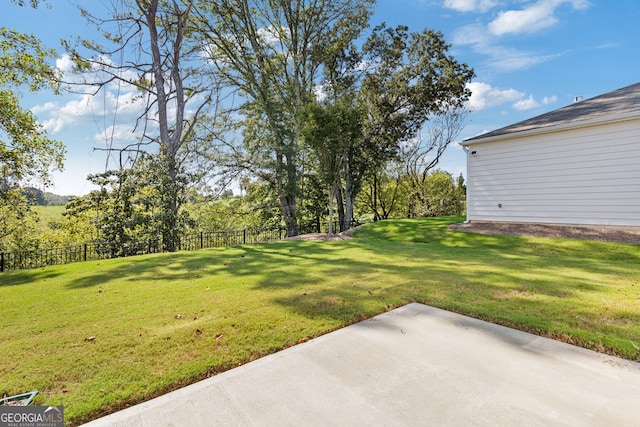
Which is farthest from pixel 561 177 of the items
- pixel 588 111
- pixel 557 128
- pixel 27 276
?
pixel 27 276

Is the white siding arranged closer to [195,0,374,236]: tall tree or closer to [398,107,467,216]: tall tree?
[195,0,374,236]: tall tree

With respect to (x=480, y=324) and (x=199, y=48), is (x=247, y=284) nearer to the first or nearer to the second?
(x=480, y=324)

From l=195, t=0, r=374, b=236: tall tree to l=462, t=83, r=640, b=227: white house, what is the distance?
8.18m

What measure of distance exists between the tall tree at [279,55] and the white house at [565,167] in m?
8.18

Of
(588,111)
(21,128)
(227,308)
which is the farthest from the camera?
(588,111)

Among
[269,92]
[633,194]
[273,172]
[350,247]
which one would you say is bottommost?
[350,247]

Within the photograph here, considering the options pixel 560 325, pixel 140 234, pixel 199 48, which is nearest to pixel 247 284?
pixel 560 325

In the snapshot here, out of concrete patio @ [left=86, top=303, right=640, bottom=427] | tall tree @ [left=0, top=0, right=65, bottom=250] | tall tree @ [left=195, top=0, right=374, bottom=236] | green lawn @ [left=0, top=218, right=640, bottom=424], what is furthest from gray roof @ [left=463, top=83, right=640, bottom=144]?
tall tree @ [left=0, top=0, right=65, bottom=250]

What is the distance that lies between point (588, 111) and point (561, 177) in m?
2.40

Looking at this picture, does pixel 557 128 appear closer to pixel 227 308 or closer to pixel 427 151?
pixel 227 308

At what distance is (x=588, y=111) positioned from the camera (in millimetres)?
9383

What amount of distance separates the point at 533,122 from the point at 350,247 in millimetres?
8237

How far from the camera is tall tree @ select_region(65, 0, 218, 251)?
40.4 feet

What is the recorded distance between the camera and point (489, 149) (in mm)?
10797
